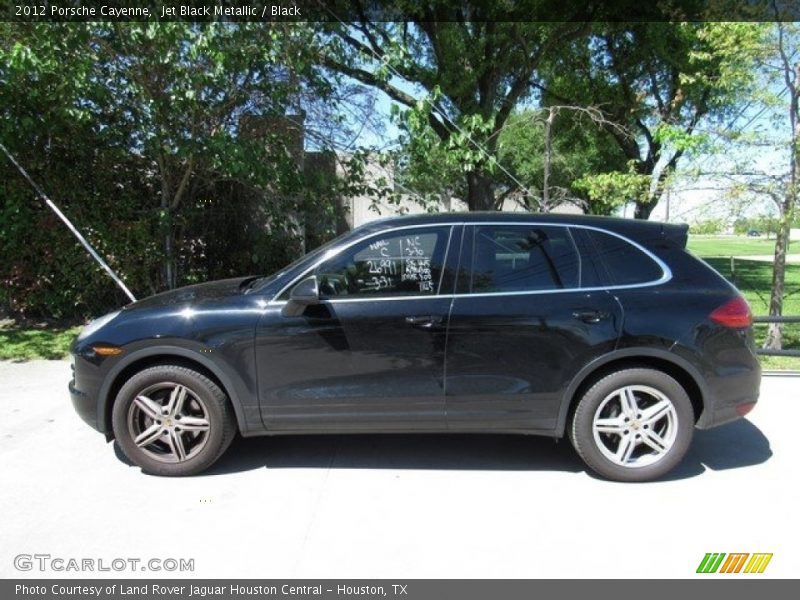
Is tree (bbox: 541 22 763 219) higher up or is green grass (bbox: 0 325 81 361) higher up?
tree (bbox: 541 22 763 219)

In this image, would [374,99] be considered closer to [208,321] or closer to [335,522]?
[208,321]

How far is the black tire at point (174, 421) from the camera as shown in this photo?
3773 millimetres

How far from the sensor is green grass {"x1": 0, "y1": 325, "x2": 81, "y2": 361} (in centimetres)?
706

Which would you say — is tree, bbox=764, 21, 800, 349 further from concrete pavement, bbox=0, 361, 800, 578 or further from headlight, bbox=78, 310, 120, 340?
headlight, bbox=78, 310, 120, 340

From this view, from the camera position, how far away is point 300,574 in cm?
284

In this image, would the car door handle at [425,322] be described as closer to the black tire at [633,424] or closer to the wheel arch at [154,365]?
the black tire at [633,424]

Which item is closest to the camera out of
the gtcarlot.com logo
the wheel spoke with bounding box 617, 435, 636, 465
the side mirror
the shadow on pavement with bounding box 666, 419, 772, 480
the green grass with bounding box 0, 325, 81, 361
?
the gtcarlot.com logo

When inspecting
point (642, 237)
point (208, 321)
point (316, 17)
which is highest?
point (316, 17)

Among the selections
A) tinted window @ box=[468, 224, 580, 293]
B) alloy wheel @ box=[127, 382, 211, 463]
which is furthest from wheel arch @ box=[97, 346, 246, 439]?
tinted window @ box=[468, 224, 580, 293]

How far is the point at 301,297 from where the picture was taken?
364cm

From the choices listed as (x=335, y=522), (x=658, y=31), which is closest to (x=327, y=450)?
(x=335, y=522)

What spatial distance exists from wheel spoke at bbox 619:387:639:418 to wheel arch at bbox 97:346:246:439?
2.42m

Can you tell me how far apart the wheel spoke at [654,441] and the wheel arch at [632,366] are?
330 mm

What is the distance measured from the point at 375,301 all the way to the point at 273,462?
137 cm
